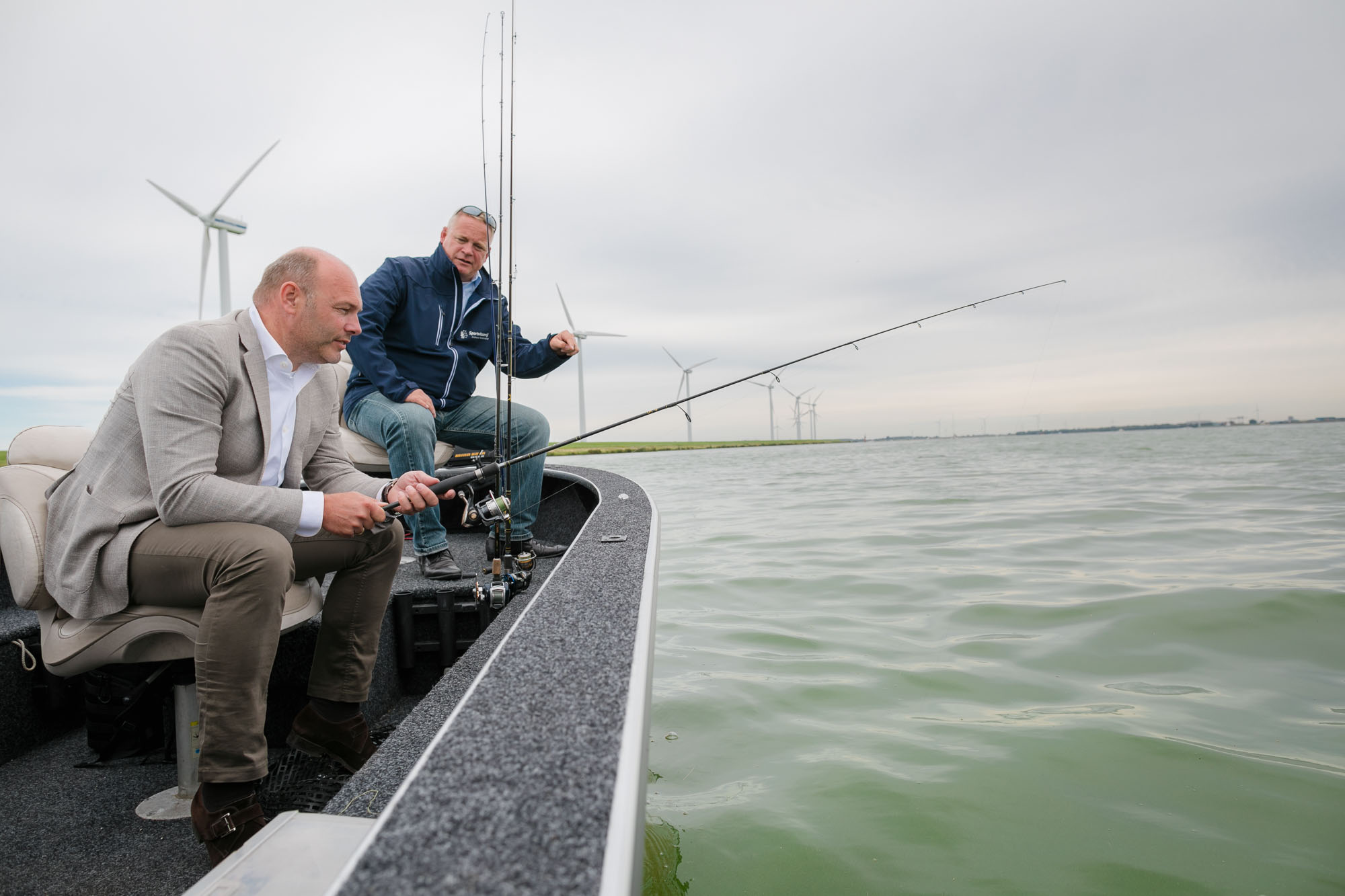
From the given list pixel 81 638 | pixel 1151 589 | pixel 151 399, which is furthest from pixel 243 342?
pixel 1151 589

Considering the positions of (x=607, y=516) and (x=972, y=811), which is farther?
(x=607, y=516)

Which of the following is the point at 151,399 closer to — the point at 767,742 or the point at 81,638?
the point at 81,638

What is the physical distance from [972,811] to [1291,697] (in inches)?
56.4

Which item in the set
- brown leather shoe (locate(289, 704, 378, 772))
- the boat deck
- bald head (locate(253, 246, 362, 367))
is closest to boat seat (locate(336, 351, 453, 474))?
the boat deck

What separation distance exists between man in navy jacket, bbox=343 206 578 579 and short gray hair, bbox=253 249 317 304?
1280 millimetres

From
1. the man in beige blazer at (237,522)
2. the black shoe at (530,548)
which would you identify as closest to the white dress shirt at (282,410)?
the man in beige blazer at (237,522)

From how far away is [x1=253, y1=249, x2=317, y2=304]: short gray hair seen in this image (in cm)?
181

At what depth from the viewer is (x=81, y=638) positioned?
156cm

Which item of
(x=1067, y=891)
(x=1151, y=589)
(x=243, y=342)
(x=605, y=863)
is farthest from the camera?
(x=1151, y=589)

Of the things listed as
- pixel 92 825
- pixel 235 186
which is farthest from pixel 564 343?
pixel 235 186

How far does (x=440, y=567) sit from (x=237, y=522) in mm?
1327

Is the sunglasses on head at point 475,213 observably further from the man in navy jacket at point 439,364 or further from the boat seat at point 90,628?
the boat seat at point 90,628

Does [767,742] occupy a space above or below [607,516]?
below

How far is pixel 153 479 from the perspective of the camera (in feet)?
5.09
